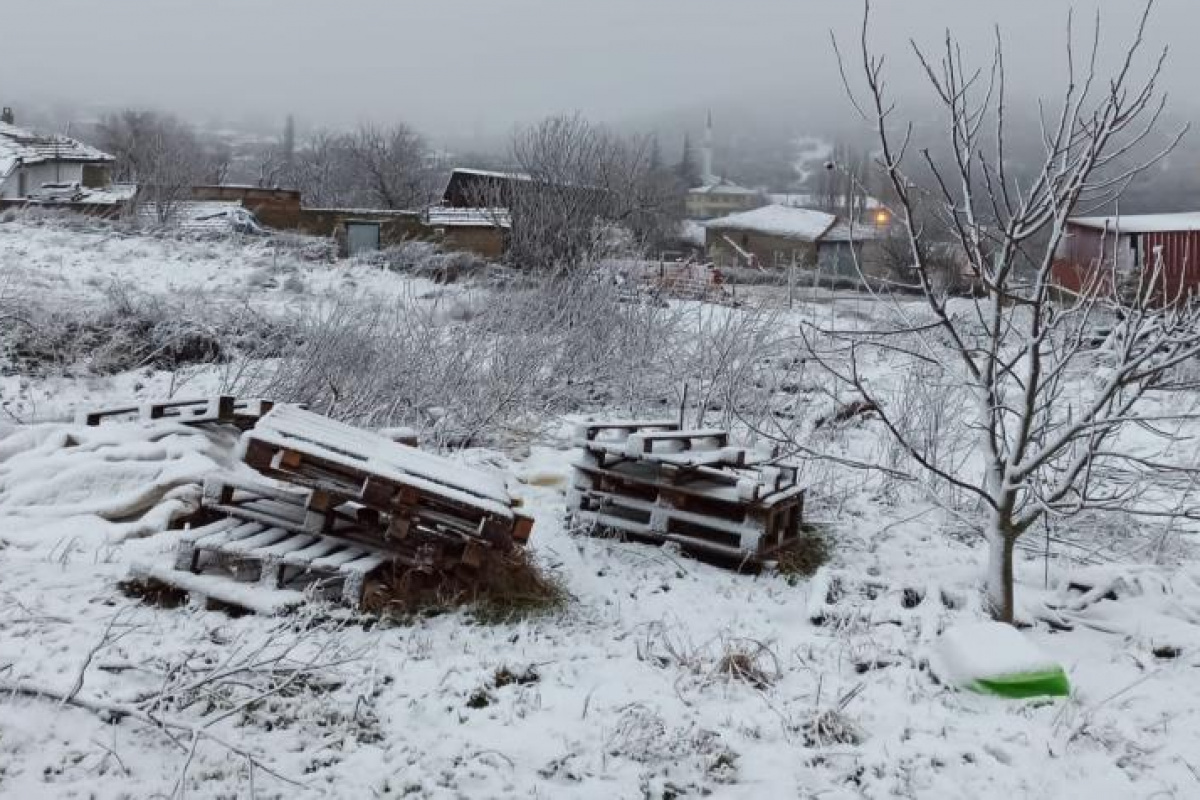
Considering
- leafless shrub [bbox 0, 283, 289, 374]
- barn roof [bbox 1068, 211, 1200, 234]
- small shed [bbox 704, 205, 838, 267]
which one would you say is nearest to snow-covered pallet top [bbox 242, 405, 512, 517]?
leafless shrub [bbox 0, 283, 289, 374]

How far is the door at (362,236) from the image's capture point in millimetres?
26703

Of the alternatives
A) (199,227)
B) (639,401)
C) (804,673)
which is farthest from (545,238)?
(804,673)

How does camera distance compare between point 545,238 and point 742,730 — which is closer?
point 742,730

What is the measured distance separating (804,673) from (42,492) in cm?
459

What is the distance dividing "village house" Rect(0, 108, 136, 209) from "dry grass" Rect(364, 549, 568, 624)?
2393 cm

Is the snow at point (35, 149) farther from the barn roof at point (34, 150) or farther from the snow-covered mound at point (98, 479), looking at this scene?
the snow-covered mound at point (98, 479)

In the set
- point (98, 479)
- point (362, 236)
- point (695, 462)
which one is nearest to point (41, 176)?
point (362, 236)

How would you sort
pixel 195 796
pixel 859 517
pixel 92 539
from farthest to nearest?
pixel 859 517 → pixel 92 539 → pixel 195 796

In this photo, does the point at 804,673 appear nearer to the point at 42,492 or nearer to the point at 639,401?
the point at 42,492

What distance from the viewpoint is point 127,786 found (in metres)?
3.22

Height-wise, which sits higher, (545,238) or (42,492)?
(545,238)

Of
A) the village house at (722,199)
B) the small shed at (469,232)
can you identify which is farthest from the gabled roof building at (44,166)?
the village house at (722,199)

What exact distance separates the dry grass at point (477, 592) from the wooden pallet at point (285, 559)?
104 millimetres

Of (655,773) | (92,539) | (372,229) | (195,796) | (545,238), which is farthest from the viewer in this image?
(372,229)
